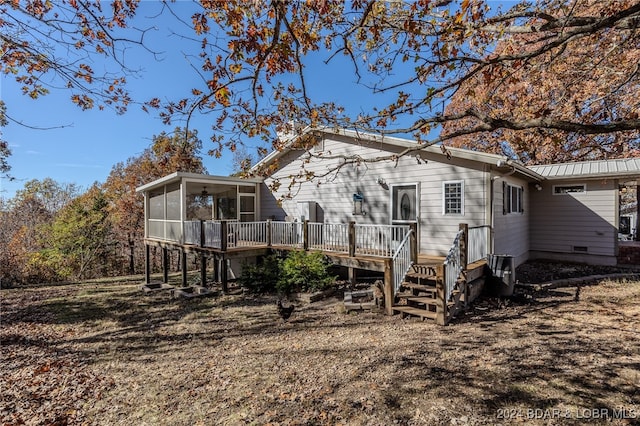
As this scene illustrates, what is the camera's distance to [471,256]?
24.4 ft

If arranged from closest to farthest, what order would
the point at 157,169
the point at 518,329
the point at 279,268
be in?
the point at 518,329
the point at 279,268
the point at 157,169

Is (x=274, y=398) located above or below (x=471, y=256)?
below

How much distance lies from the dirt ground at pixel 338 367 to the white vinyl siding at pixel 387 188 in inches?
90.5

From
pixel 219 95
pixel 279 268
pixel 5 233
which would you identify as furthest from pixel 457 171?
pixel 5 233

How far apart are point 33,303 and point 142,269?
1086cm

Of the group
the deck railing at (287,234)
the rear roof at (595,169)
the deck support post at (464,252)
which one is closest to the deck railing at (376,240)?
the deck support post at (464,252)

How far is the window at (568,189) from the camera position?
36.6 ft

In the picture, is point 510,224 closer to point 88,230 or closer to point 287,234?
point 287,234

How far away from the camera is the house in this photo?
7344 millimetres

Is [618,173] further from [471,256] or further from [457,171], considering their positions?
[471,256]

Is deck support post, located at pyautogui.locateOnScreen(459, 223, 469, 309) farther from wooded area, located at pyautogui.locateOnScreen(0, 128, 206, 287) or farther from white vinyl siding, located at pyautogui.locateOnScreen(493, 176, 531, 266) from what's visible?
wooded area, located at pyautogui.locateOnScreen(0, 128, 206, 287)

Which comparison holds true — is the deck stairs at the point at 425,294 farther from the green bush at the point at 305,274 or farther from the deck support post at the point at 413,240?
the green bush at the point at 305,274

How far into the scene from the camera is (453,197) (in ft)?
27.9

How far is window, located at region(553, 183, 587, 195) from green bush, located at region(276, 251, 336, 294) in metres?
9.18
